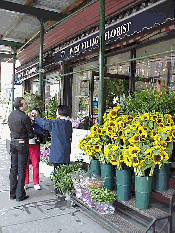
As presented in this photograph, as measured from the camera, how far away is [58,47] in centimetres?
847

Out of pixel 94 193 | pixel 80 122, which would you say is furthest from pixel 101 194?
pixel 80 122

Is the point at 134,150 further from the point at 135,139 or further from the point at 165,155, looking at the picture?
the point at 165,155

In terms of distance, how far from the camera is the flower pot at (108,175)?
11.8 ft

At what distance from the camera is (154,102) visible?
137 inches

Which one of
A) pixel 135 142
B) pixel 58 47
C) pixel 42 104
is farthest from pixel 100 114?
pixel 58 47

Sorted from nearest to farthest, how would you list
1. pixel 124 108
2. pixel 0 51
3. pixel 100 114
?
pixel 124 108, pixel 100 114, pixel 0 51

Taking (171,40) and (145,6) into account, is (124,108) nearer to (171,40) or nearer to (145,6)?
(145,6)

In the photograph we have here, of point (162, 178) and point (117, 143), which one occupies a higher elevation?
point (117, 143)

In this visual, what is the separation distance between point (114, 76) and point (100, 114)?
2808 mm

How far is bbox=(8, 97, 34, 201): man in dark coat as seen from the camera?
4.05 m

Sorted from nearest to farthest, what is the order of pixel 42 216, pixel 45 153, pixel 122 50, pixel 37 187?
pixel 42 216 < pixel 37 187 < pixel 45 153 < pixel 122 50

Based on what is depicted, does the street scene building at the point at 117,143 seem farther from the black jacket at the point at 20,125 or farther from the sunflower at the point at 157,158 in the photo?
the black jacket at the point at 20,125

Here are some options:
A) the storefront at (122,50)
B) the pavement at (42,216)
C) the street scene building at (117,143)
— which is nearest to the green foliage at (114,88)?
the street scene building at (117,143)

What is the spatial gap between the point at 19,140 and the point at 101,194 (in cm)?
157
